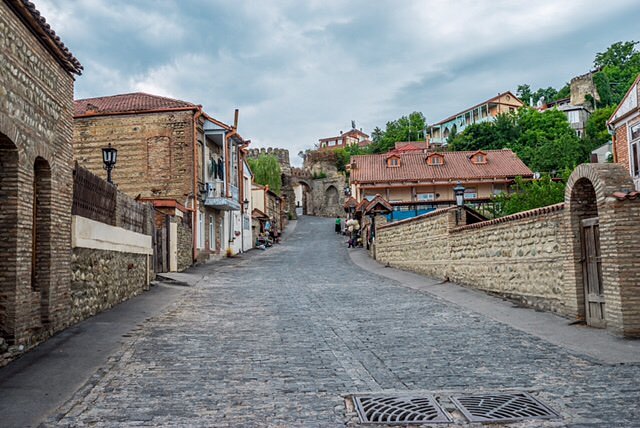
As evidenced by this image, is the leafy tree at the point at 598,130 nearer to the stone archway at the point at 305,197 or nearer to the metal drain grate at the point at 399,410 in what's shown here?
the stone archway at the point at 305,197

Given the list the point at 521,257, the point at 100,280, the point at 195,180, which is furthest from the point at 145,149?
the point at 521,257

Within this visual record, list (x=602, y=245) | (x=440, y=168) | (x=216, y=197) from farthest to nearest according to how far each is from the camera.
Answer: (x=440, y=168)
(x=216, y=197)
(x=602, y=245)

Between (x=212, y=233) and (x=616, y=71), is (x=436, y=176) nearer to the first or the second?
(x=212, y=233)

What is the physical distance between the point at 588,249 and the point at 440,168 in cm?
3757

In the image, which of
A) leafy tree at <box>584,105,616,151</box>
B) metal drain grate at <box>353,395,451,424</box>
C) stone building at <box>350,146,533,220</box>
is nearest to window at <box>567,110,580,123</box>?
leafy tree at <box>584,105,616,151</box>

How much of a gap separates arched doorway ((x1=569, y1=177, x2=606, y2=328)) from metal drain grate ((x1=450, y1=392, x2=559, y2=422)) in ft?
13.8

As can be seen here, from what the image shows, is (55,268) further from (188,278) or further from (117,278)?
(188,278)

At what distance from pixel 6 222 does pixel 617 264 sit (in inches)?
337

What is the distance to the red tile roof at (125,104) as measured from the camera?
998 inches

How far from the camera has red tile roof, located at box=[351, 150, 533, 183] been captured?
44656 millimetres

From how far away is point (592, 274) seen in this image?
9359mm

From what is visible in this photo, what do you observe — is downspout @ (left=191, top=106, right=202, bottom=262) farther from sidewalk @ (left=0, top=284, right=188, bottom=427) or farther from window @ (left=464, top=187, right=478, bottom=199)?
window @ (left=464, top=187, right=478, bottom=199)

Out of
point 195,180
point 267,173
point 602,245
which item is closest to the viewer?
point 602,245

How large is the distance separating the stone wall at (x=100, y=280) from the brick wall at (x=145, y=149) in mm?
10987
